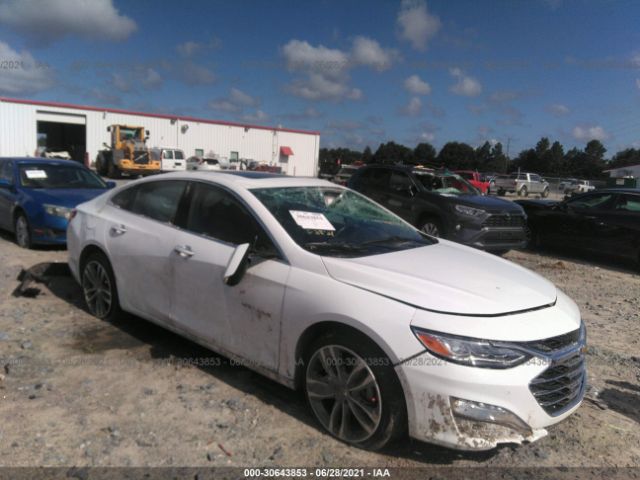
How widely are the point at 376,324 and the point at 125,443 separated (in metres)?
1.61

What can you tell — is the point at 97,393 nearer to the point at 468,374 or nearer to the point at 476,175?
the point at 468,374

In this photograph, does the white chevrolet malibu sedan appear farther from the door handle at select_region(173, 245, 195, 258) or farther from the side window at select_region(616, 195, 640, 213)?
the side window at select_region(616, 195, 640, 213)

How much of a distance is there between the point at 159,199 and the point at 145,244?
1.42 feet

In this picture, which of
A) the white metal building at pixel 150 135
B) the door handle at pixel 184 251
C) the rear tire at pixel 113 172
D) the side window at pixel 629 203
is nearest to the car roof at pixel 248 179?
the door handle at pixel 184 251

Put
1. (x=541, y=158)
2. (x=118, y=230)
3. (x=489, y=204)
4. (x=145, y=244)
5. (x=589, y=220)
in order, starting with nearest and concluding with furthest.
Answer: (x=145, y=244) < (x=118, y=230) < (x=489, y=204) < (x=589, y=220) < (x=541, y=158)

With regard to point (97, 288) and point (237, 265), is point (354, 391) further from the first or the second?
point (97, 288)

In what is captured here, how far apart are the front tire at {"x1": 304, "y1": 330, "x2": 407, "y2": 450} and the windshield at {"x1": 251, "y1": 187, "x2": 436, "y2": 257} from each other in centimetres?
64

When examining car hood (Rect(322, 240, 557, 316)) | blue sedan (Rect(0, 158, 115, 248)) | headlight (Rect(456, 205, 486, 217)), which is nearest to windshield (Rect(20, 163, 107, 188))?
blue sedan (Rect(0, 158, 115, 248))

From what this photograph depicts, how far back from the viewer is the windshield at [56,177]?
27.4 feet

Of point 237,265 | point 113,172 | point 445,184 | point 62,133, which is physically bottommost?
point 113,172

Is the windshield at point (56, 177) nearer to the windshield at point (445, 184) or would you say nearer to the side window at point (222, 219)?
the side window at point (222, 219)

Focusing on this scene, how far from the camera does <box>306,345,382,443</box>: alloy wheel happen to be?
2.77 m

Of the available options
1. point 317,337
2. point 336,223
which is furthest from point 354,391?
point 336,223

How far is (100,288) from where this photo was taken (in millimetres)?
4688
